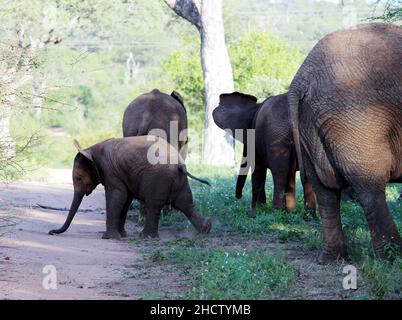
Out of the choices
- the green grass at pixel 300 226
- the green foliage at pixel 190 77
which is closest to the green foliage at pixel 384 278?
the green grass at pixel 300 226

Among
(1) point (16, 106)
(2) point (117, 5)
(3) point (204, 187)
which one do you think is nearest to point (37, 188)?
(3) point (204, 187)

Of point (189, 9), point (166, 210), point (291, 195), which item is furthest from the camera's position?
point (189, 9)

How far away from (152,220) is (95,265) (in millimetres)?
2011

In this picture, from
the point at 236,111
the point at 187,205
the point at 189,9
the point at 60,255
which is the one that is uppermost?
the point at 189,9

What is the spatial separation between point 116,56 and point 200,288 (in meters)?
75.7

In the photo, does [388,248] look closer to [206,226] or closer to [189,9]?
[206,226]

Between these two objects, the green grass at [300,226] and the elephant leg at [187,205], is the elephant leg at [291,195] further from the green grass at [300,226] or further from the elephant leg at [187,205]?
the elephant leg at [187,205]

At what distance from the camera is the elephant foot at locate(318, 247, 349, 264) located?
8070mm

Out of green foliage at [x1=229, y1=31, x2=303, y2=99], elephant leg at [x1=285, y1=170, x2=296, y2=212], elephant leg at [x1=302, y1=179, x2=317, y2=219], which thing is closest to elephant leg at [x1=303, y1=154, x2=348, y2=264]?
elephant leg at [x1=302, y1=179, x2=317, y2=219]

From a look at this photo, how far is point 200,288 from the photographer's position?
7027 millimetres

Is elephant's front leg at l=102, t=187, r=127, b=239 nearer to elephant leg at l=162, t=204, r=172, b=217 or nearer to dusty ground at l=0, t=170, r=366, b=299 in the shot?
dusty ground at l=0, t=170, r=366, b=299

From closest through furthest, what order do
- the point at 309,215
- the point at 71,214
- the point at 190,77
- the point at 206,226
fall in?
the point at 206,226, the point at 71,214, the point at 309,215, the point at 190,77

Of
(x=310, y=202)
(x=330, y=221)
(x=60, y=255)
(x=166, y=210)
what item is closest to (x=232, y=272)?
(x=330, y=221)

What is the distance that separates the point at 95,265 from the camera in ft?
28.9
